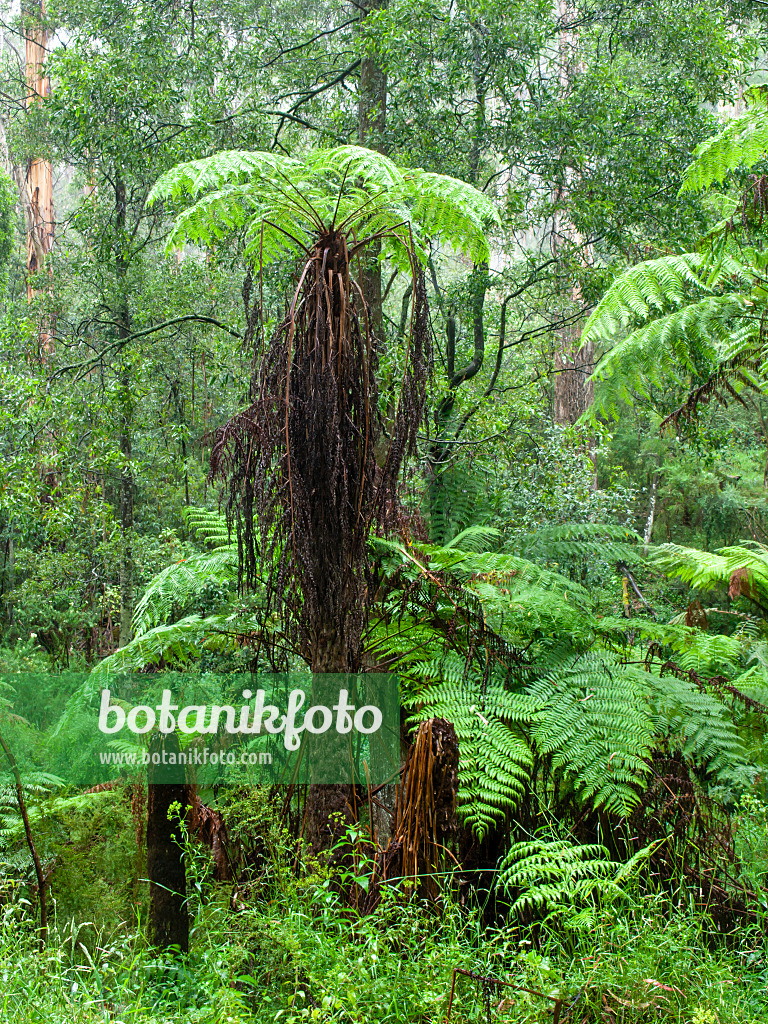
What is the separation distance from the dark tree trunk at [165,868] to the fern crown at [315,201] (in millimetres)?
1962

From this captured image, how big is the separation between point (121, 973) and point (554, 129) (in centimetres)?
549

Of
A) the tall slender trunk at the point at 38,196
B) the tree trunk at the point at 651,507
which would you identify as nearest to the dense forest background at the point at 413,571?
the tall slender trunk at the point at 38,196

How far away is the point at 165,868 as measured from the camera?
8.25ft

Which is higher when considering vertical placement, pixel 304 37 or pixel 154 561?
pixel 304 37

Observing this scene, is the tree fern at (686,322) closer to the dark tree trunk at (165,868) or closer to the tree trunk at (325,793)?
the tree trunk at (325,793)

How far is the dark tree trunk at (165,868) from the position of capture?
244cm

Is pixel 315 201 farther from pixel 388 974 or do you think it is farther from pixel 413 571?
pixel 388 974

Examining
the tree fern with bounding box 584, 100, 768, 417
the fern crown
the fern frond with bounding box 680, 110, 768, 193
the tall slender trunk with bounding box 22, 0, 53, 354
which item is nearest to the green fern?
the fern crown

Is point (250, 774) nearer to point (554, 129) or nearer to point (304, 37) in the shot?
point (554, 129)

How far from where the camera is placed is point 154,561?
22.0 ft

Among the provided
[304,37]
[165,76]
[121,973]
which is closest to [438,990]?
[121,973]

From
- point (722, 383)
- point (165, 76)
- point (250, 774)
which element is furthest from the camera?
point (165, 76)

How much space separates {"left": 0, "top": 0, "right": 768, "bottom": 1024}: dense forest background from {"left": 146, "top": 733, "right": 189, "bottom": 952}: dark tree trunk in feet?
0.05

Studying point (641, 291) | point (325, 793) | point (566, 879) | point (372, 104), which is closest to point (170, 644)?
point (325, 793)
